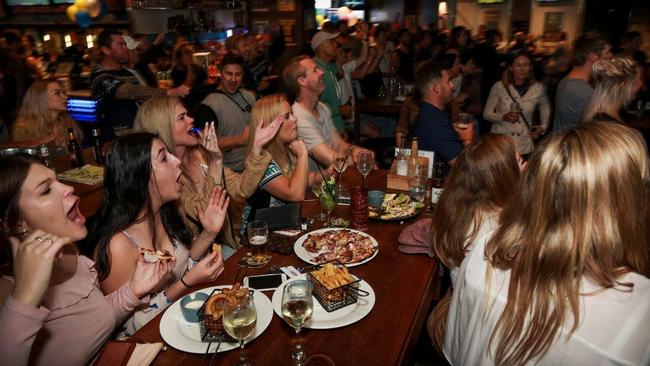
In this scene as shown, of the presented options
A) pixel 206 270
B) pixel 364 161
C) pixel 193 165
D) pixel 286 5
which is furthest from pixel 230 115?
pixel 286 5

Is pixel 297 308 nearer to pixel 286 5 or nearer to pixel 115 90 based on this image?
pixel 115 90

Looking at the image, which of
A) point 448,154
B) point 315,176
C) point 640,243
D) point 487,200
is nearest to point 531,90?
point 448,154

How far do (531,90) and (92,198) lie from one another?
13.2 feet

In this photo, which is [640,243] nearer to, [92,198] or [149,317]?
[149,317]

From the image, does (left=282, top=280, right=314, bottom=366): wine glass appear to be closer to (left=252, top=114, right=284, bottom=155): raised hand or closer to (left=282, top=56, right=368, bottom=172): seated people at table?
(left=252, top=114, right=284, bottom=155): raised hand

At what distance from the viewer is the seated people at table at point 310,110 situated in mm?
3334

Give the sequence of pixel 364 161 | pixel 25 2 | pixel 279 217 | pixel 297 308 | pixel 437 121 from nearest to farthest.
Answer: pixel 297 308 → pixel 279 217 → pixel 364 161 → pixel 437 121 → pixel 25 2

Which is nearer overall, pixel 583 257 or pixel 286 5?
pixel 583 257

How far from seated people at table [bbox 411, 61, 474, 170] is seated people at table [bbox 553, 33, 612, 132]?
1225 millimetres

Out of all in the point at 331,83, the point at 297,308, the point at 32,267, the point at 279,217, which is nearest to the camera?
the point at 32,267

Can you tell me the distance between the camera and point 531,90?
14.2 ft

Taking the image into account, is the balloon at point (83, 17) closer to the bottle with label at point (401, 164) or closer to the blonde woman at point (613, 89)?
the bottle with label at point (401, 164)

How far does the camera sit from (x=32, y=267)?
118cm

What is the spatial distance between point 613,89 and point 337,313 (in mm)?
2565
